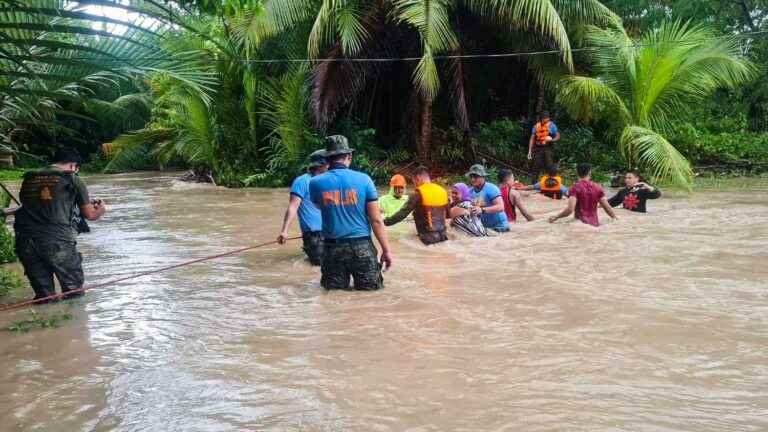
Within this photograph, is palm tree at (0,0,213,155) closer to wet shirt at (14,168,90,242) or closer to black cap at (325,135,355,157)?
black cap at (325,135,355,157)

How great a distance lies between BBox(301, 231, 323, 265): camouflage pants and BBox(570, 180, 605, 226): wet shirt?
388 centimetres

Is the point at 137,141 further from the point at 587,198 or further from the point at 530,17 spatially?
the point at 587,198

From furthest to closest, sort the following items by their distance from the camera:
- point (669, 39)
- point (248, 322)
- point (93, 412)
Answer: point (669, 39), point (248, 322), point (93, 412)

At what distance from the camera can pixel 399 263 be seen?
8.13 meters

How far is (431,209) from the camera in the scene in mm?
8664

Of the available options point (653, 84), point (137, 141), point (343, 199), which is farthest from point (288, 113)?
point (343, 199)

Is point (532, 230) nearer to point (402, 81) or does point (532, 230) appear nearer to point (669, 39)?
point (669, 39)

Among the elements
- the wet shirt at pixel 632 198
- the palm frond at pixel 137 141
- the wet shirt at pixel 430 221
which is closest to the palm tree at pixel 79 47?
the wet shirt at pixel 430 221

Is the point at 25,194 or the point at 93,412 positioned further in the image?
the point at 25,194

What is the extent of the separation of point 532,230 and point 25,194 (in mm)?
6538

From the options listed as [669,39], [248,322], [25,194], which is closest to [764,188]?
[669,39]

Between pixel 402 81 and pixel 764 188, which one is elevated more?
pixel 402 81

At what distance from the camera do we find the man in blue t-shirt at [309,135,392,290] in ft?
19.9

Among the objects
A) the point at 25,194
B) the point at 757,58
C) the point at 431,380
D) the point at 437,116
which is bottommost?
the point at 431,380
